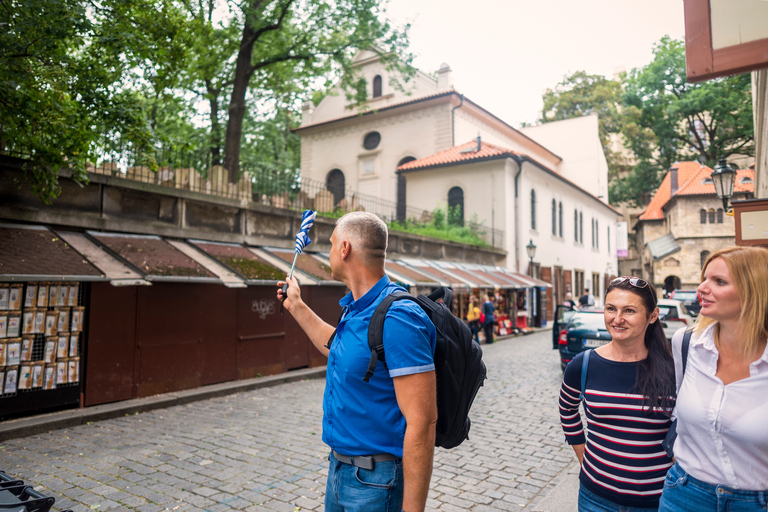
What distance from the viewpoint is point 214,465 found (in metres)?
5.46

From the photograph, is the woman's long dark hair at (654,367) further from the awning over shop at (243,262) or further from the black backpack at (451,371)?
the awning over shop at (243,262)

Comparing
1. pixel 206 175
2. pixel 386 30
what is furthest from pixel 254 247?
pixel 386 30

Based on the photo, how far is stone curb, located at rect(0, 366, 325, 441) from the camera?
21.8 feet

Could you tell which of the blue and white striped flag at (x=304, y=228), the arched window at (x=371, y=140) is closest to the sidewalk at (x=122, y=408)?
the blue and white striped flag at (x=304, y=228)

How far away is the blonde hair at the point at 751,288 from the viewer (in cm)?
200

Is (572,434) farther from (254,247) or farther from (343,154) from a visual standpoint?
(343,154)

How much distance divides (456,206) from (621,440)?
23.7 meters

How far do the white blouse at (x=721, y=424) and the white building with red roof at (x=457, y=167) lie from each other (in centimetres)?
2063

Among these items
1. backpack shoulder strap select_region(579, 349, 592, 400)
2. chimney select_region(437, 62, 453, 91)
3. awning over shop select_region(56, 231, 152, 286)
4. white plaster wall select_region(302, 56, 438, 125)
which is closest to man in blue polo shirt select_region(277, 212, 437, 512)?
backpack shoulder strap select_region(579, 349, 592, 400)

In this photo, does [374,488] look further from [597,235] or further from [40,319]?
[597,235]

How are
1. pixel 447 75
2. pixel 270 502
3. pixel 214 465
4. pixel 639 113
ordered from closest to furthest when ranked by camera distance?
pixel 270 502 → pixel 214 465 → pixel 447 75 → pixel 639 113

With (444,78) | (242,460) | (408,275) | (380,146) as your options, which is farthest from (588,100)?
(242,460)

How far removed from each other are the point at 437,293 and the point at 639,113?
45.0 m

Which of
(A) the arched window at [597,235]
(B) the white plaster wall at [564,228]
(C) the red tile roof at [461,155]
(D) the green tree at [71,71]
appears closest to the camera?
(D) the green tree at [71,71]
